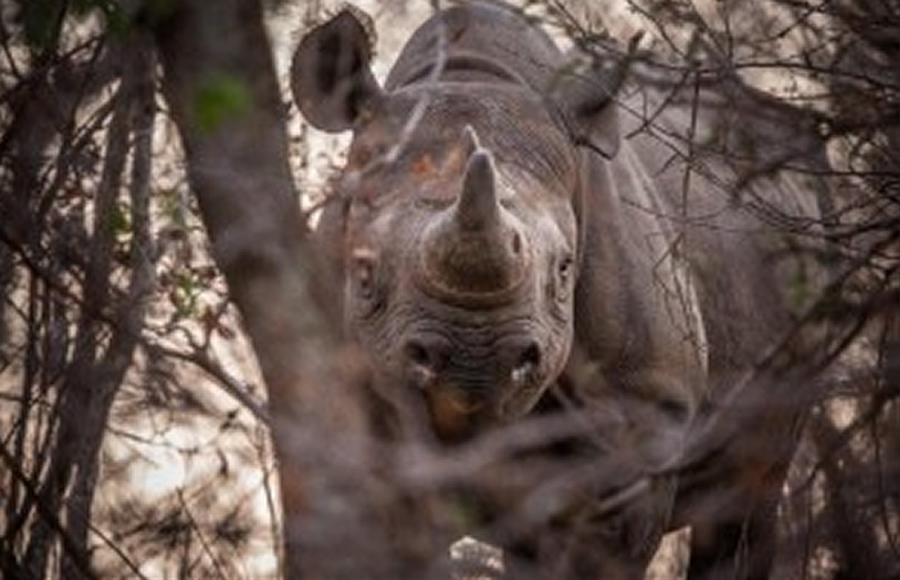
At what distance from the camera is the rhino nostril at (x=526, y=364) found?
6.71 meters

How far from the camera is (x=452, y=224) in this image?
21.2 feet

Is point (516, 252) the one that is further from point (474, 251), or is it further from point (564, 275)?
point (564, 275)

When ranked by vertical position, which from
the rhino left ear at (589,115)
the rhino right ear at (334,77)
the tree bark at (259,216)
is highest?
the rhino right ear at (334,77)

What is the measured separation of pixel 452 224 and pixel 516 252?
0.21 m

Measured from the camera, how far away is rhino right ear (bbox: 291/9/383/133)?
710 cm

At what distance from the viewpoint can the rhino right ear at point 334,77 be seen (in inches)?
279

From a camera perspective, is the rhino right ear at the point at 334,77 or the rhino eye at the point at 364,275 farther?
the rhino right ear at the point at 334,77

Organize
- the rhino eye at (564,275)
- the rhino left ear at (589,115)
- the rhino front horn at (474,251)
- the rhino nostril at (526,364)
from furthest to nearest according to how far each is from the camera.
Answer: the rhino left ear at (589,115) → the rhino eye at (564,275) → the rhino nostril at (526,364) → the rhino front horn at (474,251)

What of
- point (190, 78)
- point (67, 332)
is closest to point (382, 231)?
point (67, 332)

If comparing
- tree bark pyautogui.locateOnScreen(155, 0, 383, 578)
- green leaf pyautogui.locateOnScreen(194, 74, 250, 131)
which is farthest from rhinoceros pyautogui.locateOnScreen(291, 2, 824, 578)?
green leaf pyautogui.locateOnScreen(194, 74, 250, 131)

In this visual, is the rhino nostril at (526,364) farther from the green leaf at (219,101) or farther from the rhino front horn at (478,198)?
the green leaf at (219,101)

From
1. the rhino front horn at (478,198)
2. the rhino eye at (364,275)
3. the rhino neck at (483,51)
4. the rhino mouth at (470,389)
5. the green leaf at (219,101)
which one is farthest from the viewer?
the rhino neck at (483,51)

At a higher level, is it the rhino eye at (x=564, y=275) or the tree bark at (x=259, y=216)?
the rhino eye at (x=564, y=275)

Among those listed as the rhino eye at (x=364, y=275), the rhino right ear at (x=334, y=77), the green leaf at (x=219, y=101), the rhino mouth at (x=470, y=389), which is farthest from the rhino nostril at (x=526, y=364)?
the green leaf at (x=219, y=101)
